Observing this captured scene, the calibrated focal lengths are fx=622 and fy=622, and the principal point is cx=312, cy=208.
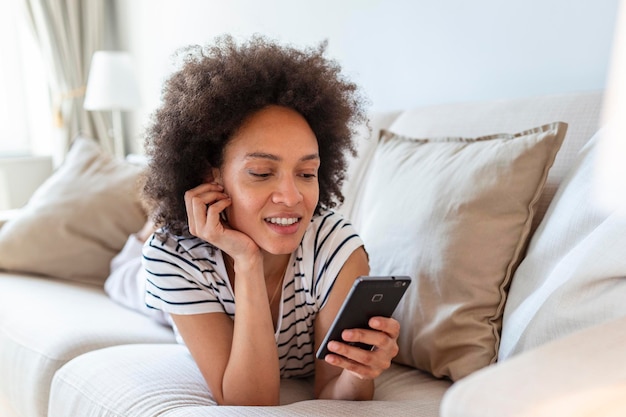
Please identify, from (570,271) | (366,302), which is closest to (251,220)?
(366,302)

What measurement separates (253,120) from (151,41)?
8.85ft

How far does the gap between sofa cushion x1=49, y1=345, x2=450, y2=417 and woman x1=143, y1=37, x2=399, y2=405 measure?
53 mm

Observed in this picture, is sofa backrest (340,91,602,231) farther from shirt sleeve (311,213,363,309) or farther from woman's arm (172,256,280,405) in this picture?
woman's arm (172,256,280,405)

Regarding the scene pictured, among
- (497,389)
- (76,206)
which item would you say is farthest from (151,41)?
(497,389)

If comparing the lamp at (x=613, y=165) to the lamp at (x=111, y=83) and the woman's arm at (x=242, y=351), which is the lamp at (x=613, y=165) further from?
the lamp at (x=111, y=83)

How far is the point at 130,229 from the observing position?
2164 mm

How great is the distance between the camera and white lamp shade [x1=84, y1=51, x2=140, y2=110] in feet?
10.6

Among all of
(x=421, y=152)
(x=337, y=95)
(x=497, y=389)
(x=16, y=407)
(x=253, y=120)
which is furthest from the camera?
(x=16, y=407)

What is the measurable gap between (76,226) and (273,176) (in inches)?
47.8

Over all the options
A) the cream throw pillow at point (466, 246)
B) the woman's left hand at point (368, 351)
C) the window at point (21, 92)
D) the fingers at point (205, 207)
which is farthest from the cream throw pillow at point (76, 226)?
the window at point (21, 92)

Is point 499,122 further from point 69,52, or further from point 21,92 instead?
point 21,92

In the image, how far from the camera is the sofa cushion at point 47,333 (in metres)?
1.46

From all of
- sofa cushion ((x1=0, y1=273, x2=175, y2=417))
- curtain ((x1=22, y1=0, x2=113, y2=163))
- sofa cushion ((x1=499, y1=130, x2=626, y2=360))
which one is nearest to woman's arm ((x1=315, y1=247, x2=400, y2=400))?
sofa cushion ((x1=499, y1=130, x2=626, y2=360))

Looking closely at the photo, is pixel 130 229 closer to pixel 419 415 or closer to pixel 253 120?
pixel 253 120
